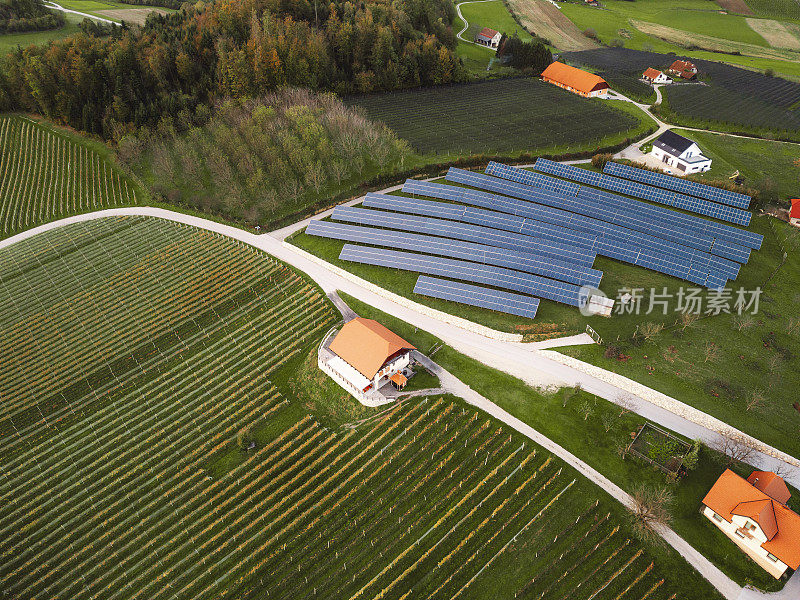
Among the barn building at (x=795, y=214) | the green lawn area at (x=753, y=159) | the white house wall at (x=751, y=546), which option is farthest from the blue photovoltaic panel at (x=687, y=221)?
the white house wall at (x=751, y=546)

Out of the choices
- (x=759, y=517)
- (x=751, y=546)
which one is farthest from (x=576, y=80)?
(x=751, y=546)

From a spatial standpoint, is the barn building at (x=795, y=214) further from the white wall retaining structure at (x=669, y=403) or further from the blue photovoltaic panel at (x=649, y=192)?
the white wall retaining structure at (x=669, y=403)

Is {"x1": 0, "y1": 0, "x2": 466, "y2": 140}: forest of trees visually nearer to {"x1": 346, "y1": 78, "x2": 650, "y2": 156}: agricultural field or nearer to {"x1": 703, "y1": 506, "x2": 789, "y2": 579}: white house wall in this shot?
{"x1": 346, "y1": 78, "x2": 650, "y2": 156}: agricultural field

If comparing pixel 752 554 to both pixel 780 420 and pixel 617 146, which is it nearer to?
pixel 780 420

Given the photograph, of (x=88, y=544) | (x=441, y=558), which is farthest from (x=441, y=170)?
(x=88, y=544)

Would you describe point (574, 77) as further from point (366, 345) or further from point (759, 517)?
point (759, 517)

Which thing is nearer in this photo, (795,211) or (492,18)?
(795,211)

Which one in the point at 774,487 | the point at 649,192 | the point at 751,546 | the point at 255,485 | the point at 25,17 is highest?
the point at 649,192
